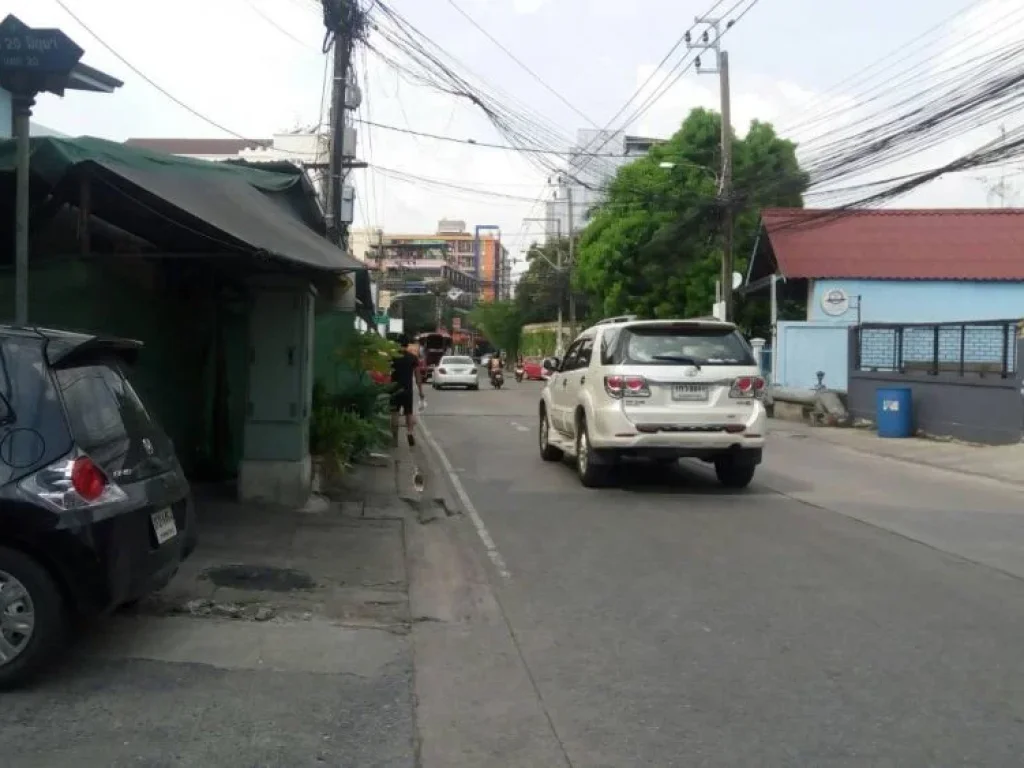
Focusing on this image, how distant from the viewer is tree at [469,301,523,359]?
85.6m

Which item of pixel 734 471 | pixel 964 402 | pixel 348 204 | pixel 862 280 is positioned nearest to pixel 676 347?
pixel 734 471

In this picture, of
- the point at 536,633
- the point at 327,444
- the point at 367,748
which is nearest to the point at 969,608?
the point at 536,633

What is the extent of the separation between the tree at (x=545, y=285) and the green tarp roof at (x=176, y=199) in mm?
50473

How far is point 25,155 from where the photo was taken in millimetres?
6977

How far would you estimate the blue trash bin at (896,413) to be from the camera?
65.3ft

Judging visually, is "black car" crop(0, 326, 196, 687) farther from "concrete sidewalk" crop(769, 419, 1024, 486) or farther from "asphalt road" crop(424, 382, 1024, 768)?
"concrete sidewalk" crop(769, 419, 1024, 486)

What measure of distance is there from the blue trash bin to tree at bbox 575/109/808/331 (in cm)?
1515

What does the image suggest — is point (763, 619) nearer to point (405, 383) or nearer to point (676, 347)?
point (676, 347)

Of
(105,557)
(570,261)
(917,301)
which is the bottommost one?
(105,557)

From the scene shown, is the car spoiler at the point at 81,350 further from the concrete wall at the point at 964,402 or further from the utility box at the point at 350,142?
the utility box at the point at 350,142

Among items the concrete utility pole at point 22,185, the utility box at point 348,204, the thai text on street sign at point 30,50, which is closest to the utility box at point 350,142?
the utility box at point 348,204

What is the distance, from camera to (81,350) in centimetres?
529

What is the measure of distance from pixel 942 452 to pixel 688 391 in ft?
25.3

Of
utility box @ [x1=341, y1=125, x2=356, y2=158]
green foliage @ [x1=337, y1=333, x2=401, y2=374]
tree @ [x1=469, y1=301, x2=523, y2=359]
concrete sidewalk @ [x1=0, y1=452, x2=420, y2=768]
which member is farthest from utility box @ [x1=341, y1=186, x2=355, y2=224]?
tree @ [x1=469, y1=301, x2=523, y2=359]
